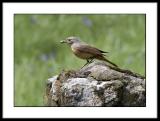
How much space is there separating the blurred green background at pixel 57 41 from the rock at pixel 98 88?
12.0ft

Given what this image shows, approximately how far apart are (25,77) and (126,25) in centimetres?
303

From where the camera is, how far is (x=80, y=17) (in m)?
16.8

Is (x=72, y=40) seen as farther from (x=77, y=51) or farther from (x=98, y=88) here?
(x=98, y=88)

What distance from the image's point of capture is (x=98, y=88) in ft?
27.7

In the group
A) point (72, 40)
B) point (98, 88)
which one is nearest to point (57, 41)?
point (72, 40)

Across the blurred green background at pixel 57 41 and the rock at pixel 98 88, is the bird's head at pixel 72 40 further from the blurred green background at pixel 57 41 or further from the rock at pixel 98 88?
the blurred green background at pixel 57 41

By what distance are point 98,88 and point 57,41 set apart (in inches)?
292

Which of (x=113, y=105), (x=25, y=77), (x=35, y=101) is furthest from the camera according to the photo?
(x=25, y=77)

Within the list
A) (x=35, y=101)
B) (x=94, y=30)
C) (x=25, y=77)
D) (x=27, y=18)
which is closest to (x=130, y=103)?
(x=35, y=101)

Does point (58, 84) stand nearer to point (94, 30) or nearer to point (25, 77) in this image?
point (25, 77)

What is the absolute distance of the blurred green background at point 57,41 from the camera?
1335cm

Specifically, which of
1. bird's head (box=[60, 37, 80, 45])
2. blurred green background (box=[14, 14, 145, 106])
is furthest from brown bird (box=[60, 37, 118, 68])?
blurred green background (box=[14, 14, 145, 106])

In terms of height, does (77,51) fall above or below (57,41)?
below

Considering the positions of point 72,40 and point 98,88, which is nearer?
point 98,88
